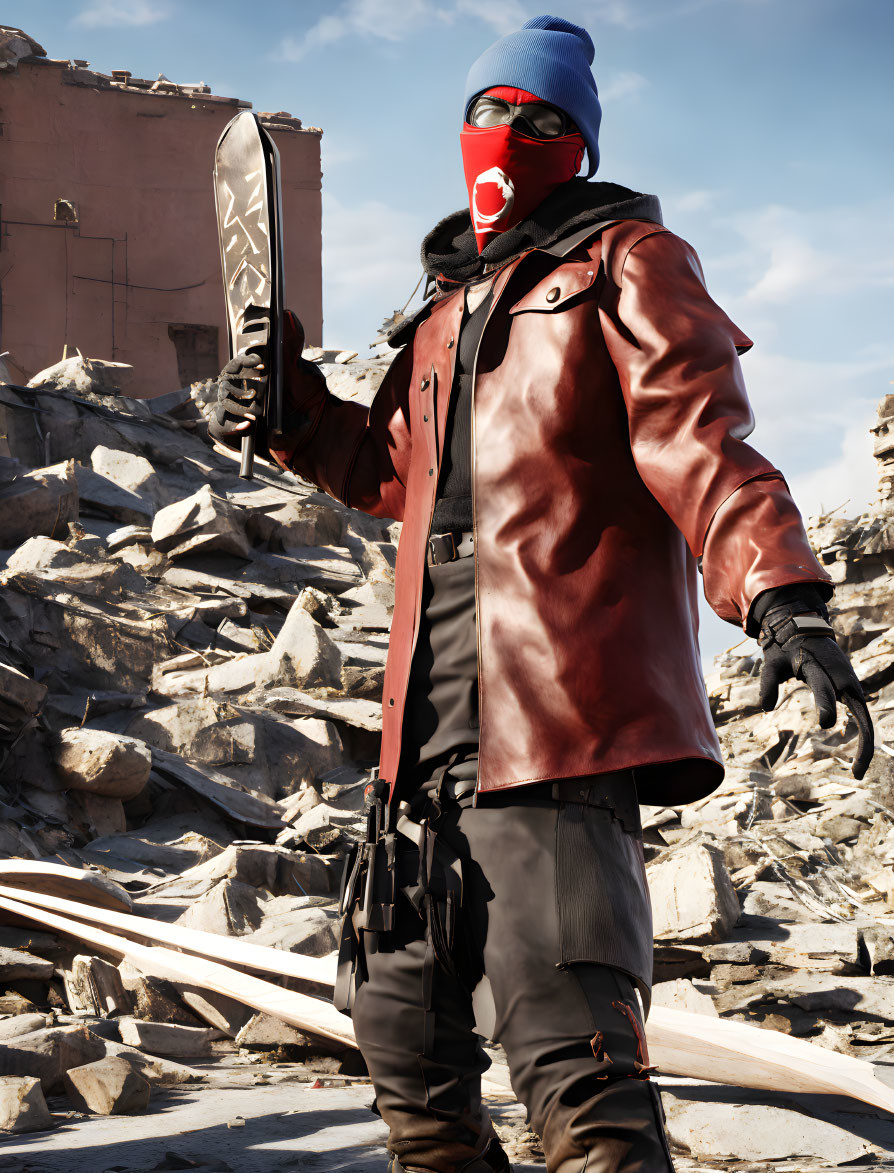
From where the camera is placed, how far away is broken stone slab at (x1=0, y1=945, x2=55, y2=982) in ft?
13.8

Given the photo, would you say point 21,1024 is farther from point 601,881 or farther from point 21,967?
point 601,881

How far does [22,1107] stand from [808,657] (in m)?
2.41

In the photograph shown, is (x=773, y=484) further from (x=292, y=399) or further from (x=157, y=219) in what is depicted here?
(x=157, y=219)

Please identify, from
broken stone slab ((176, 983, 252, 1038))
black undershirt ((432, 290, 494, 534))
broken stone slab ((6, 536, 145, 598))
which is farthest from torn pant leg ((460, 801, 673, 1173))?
broken stone slab ((6, 536, 145, 598))

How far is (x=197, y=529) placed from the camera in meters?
11.0

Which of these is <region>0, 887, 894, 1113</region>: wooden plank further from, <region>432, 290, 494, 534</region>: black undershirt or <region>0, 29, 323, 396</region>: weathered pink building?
<region>0, 29, 323, 396</region>: weathered pink building

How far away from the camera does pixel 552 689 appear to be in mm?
1685

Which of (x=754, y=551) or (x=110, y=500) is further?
(x=110, y=500)

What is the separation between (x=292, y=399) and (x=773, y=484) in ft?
3.67

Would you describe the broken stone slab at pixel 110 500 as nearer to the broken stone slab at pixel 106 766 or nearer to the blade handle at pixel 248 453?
the broken stone slab at pixel 106 766

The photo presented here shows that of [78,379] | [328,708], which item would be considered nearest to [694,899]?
[328,708]

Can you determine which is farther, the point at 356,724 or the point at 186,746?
the point at 356,724

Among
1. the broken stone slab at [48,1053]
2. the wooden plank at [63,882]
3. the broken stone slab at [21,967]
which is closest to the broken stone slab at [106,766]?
the wooden plank at [63,882]

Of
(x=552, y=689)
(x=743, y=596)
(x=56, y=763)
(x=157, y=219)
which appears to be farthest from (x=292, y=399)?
(x=157, y=219)
